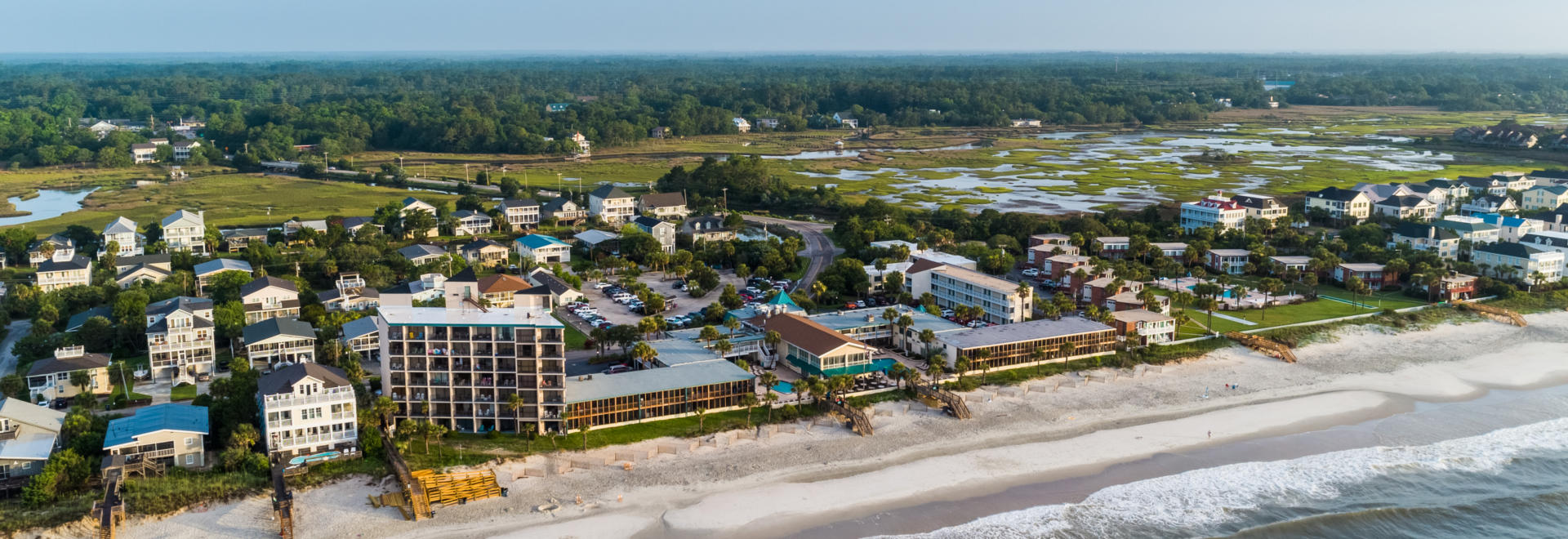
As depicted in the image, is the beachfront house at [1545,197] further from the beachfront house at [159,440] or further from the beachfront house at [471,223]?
the beachfront house at [159,440]

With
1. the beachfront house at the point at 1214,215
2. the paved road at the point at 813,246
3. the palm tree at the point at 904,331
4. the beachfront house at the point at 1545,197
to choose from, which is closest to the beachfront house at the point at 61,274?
the paved road at the point at 813,246

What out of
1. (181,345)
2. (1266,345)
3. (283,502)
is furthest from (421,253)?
(1266,345)

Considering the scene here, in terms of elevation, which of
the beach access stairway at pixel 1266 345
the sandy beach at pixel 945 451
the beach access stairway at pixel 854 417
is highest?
the beach access stairway at pixel 1266 345

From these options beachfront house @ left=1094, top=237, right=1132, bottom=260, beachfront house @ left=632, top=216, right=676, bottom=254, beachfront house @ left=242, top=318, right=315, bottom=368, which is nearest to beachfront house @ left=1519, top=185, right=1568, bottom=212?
beachfront house @ left=1094, top=237, right=1132, bottom=260

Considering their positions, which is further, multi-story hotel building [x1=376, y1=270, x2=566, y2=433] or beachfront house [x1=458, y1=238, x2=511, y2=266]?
beachfront house [x1=458, y1=238, x2=511, y2=266]

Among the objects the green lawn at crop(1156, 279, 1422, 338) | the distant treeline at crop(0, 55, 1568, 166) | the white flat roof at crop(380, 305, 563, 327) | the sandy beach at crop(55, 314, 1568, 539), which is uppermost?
the distant treeline at crop(0, 55, 1568, 166)

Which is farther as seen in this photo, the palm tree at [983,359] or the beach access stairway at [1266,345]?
the beach access stairway at [1266,345]

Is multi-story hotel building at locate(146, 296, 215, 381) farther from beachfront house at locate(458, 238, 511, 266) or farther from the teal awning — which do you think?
beachfront house at locate(458, 238, 511, 266)
